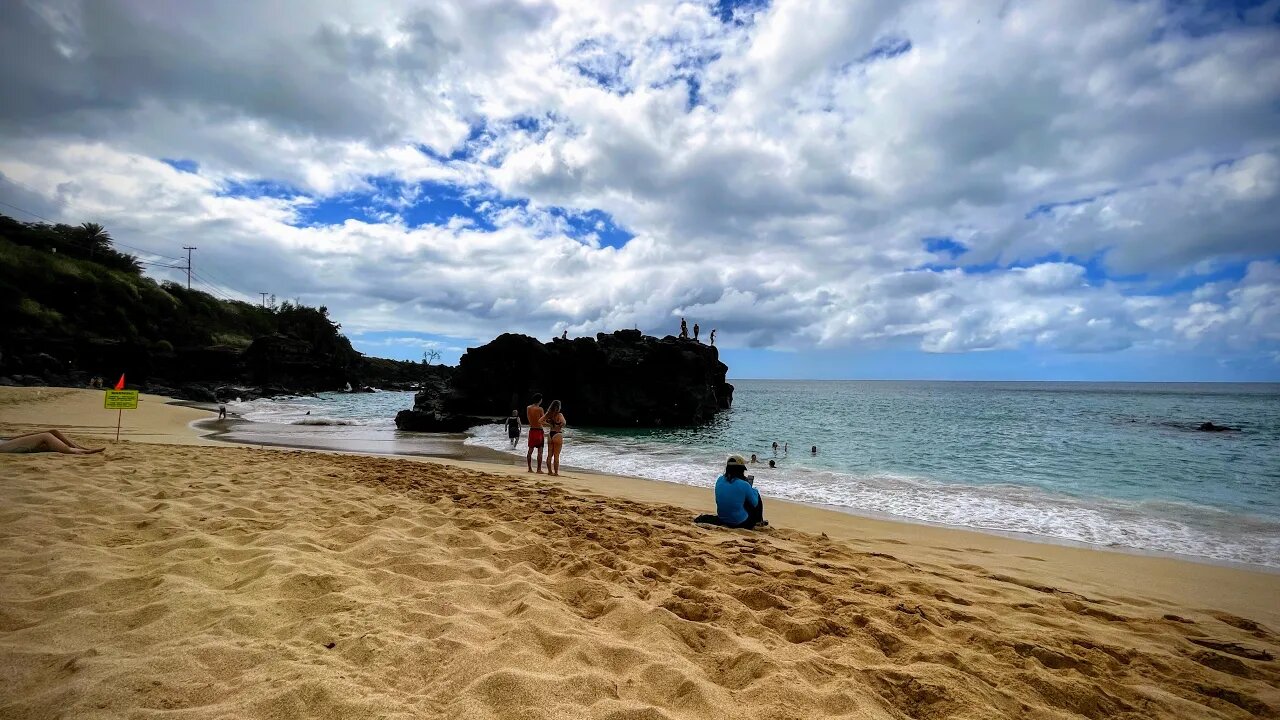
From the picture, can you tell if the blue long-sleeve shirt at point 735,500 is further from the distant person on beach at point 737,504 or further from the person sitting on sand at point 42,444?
the person sitting on sand at point 42,444

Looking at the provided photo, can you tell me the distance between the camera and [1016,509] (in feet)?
39.2

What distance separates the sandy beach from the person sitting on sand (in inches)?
110

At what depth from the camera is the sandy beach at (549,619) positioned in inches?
112

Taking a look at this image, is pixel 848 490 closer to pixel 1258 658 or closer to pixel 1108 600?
pixel 1108 600

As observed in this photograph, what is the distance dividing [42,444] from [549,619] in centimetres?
1112

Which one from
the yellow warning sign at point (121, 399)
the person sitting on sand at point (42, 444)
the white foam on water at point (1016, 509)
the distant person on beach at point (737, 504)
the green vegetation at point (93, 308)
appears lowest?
the white foam on water at point (1016, 509)

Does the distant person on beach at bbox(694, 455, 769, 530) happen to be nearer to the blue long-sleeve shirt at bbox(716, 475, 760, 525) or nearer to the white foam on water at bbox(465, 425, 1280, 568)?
the blue long-sleeve shirt at bbox(716, 475, 760, 525)

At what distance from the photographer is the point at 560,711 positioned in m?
2.77

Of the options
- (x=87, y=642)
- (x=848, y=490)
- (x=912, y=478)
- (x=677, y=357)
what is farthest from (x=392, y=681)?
(x=677, y=357)

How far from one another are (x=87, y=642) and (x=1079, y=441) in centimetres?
3450

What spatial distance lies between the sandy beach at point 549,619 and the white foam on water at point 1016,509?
2.34 metres

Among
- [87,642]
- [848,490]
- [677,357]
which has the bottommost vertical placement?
[848,490]

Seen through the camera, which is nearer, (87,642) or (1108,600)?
(87,642)

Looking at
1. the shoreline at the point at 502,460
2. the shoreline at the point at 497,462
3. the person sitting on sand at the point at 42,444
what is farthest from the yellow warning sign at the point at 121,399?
the shoreline at the point at 502,460
